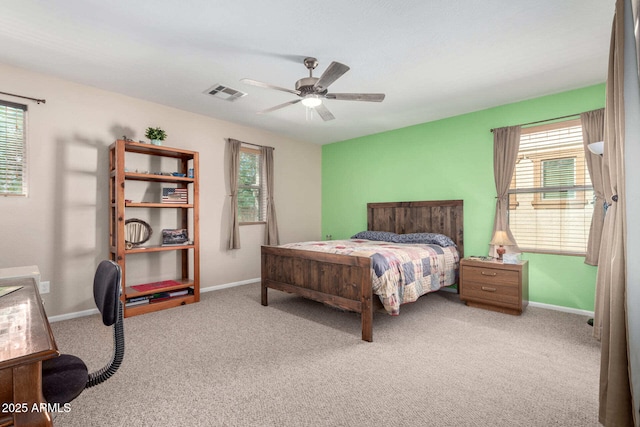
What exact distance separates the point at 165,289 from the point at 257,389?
2.34 metres

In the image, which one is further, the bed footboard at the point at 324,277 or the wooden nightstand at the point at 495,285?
the wooden nightstand at the point at 495,285

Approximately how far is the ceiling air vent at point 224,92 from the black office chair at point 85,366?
103 inches

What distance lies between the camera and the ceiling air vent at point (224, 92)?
3579 millimetres

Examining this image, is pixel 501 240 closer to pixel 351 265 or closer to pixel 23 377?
pixel 351 265

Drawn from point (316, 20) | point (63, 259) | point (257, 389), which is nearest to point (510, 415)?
point (257, 389)

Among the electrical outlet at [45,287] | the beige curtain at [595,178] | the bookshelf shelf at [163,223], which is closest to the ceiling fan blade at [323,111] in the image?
the bookshelf shelf at [163,223]

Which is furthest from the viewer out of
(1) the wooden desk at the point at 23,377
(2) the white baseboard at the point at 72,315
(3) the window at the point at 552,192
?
(3) the window at the point at 552,192

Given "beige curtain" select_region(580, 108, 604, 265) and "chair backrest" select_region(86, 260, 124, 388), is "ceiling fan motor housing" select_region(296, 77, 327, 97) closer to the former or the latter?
"chair backrest" select_region(86, 260, 124, 388)

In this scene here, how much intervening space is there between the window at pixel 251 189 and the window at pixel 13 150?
2662mm

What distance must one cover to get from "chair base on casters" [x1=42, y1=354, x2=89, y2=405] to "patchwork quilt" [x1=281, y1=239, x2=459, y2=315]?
2.25 metres

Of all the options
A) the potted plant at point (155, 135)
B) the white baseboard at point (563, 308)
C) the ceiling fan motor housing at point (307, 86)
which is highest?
the ceiling fan motor housing at point (307, 86)

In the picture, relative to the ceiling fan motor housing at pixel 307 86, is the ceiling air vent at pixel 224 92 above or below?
above

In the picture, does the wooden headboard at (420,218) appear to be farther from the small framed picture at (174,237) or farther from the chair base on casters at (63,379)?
the chair base on casters at (63,379)

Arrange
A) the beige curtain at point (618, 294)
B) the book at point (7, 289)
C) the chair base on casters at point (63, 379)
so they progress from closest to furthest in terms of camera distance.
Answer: the chair base on casters at point (63, 379) → the beige curtain at point (618, 294) → the book at point (7, 289)
